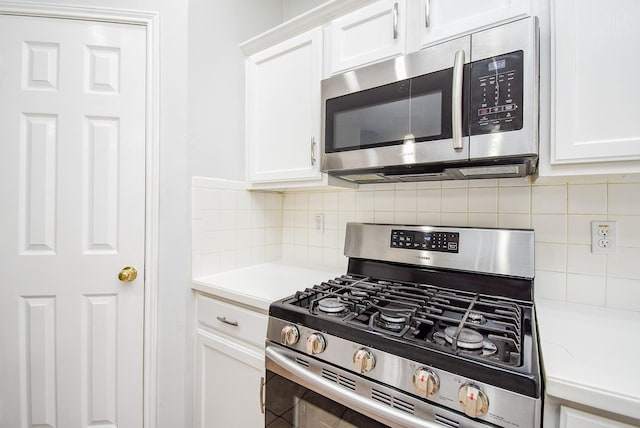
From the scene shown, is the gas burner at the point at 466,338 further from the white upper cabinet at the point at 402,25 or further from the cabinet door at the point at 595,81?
the white upper cabinet at the point at 402,25

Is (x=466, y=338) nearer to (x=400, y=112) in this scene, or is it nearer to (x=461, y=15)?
(x=400, y=112)

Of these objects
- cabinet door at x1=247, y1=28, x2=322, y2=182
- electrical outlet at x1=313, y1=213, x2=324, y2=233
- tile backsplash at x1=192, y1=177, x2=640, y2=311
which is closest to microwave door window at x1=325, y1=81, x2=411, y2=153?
cabinet door at x1=247, y1=28, x2=322, y2=182

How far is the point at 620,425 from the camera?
23.7 inches

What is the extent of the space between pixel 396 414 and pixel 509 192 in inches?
38.2

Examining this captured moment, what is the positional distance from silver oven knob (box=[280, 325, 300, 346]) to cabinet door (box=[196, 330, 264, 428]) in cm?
28

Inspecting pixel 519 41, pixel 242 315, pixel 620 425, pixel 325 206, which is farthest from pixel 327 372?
pixel 519 41

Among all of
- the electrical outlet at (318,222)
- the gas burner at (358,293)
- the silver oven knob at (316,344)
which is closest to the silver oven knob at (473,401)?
the silver oven knob at (316,344)

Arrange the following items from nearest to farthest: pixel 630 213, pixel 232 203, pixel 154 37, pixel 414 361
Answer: pixel 414 361, pixel 630 213, pixel 154 37, pixel 232 203

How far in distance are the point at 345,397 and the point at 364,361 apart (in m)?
0.13

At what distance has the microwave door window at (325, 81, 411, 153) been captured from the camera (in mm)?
1114

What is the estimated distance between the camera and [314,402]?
94cm

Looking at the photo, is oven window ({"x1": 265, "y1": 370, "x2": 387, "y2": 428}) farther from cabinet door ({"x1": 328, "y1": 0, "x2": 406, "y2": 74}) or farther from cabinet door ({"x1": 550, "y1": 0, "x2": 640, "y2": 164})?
cabinet door ({"x1": 328, "y1": 0, "x2": 406, "y2": 74})

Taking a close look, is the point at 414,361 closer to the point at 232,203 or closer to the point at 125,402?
the point at 232,203

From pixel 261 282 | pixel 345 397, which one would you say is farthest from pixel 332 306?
pixel 261 282
